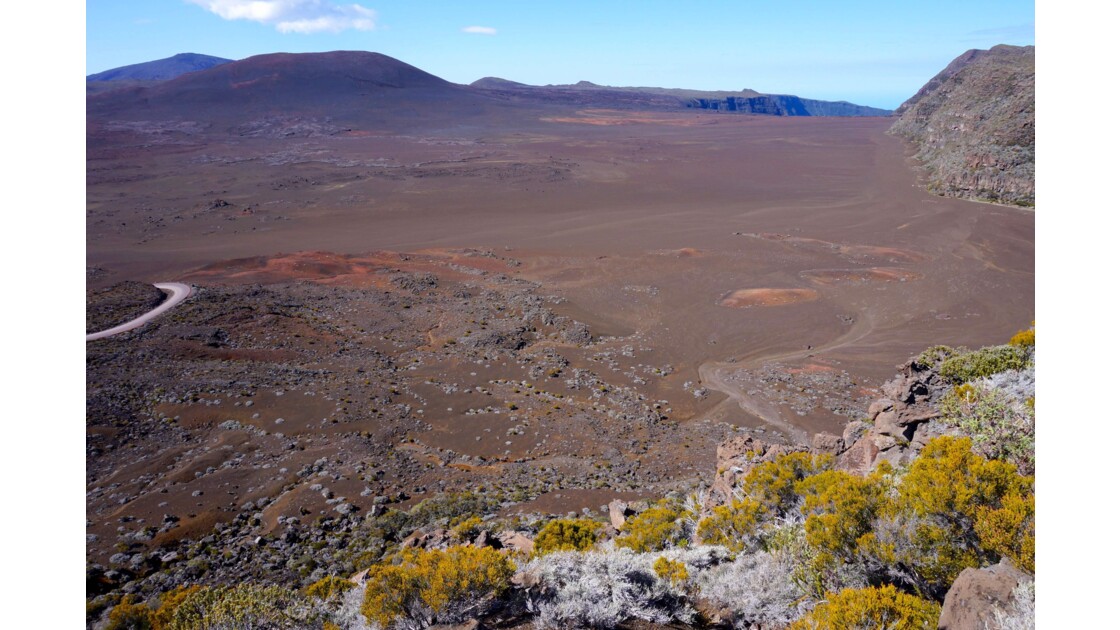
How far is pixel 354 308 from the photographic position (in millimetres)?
20688

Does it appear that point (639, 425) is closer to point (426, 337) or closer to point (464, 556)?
point (426, 337)

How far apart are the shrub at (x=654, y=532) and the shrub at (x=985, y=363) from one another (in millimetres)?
4593

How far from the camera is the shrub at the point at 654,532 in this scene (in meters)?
6.80

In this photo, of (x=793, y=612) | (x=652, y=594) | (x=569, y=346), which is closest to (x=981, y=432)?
(x=793, y=612)

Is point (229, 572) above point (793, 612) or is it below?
below

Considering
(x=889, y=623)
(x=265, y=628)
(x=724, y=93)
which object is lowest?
(x=265, y=628)

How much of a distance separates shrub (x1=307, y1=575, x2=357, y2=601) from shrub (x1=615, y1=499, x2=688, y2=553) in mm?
2919

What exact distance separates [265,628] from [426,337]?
45.7 ft

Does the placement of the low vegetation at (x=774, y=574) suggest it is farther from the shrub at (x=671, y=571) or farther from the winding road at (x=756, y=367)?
the winding road at (x=756, y=367)

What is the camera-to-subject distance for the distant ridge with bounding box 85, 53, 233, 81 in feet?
426

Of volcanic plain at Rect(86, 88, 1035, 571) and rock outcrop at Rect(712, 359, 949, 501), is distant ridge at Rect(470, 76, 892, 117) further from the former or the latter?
rock outcrop at Rect(712, 359, 949, 501)

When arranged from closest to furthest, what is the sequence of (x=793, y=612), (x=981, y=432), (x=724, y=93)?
1. (x=793, y=612)
2. (x=981, y=432)
3. (x=724, y=93)

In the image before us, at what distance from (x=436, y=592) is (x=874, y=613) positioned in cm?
288

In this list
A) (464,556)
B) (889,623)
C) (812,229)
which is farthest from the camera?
(812,229)
